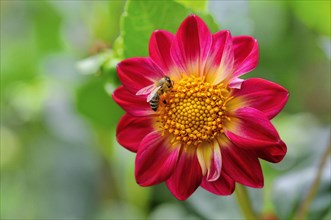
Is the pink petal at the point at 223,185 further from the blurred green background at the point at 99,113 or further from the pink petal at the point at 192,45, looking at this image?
the blurred green background at the point at 99,113

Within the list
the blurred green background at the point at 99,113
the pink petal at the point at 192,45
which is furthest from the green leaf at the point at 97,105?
the pink petal at the point at 192,45

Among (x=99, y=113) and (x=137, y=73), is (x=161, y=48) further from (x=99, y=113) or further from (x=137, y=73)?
(x=99, y=113)

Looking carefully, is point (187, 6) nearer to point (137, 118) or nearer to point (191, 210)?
point (137, 118)

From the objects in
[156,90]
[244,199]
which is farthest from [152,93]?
[244,199]

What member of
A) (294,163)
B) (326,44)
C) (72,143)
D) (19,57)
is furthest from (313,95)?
(19,57)

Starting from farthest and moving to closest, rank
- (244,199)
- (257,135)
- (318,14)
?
(318,14) < (244,199) < (257,135)

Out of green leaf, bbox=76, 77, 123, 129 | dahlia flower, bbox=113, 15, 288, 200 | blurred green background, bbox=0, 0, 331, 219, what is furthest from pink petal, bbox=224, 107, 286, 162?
green leaf, bbox=76, 77, 123, 129

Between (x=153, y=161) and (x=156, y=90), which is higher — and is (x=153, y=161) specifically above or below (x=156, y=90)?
below
